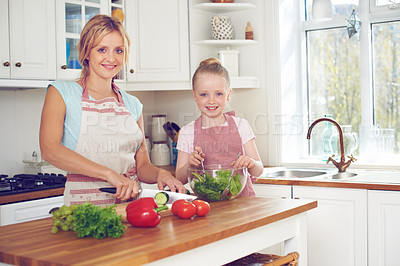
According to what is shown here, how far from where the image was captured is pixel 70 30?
121 inches

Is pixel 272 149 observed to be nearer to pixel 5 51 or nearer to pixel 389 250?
pixel 389 250

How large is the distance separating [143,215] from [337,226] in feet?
5.47

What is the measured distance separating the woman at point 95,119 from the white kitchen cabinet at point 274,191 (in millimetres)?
1111

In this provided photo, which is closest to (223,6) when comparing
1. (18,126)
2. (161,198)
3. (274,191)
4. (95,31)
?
(274,191)

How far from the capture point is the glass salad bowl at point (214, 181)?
199 centimetres

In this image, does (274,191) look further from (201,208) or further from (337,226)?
(201,208)

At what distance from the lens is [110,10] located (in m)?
3.29

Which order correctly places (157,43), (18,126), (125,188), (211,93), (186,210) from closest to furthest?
(186,210)
(125,188)
(211,93)
(18,126)
(157,43)

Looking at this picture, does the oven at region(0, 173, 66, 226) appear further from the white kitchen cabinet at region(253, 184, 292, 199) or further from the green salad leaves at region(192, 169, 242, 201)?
the white kitchen cabinet at region(253, 184, 292, 199)

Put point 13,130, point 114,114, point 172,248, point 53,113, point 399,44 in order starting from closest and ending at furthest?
point 172,248, point 53,113, point 114,114, point 13,130, point 399,44

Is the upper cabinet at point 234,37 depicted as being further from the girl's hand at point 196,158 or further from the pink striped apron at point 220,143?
the girl's hand at point 196,158

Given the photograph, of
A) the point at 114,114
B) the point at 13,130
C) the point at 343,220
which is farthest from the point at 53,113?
the point at 343,220

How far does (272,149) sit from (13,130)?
176 centimetres

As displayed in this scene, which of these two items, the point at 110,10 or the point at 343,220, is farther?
the point at 110,10
